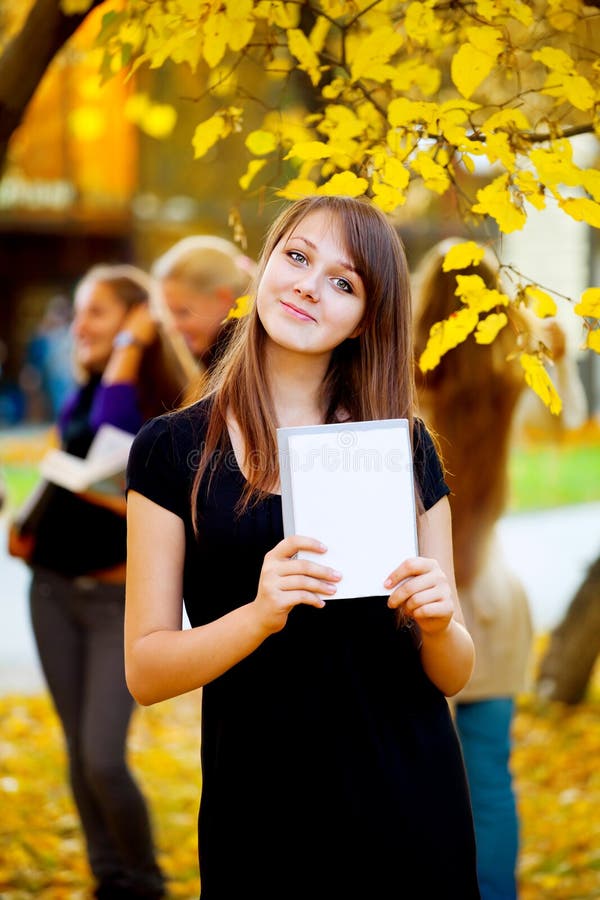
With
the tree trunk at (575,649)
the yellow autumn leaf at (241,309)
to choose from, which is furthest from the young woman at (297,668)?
the tree trunk at (575,649)

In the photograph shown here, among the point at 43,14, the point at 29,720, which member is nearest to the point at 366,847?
the point at 43,14

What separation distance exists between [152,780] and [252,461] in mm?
3990

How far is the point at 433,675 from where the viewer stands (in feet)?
7.09

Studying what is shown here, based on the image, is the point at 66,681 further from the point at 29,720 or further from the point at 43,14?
the point at 29,720

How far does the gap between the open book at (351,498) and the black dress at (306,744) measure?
19 centimetres

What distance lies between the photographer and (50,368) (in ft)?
64.7

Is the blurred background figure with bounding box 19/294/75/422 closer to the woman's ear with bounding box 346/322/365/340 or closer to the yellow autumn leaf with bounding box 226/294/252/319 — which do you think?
the yellow autumn leaf with bounding box 226/294/252/319

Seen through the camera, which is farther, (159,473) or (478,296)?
(478,296)

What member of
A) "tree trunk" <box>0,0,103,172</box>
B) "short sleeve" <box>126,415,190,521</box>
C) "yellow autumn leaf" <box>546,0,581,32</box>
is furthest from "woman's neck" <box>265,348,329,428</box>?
"tree trunk" <box>0,0,103,172</box>

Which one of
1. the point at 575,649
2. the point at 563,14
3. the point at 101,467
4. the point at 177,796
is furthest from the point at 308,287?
the point at 575,649

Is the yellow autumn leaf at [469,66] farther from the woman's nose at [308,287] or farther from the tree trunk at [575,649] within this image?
the tree trunk at [575,649]

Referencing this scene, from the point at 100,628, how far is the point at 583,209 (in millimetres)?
2236

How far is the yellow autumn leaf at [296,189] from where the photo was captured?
8.19 feet

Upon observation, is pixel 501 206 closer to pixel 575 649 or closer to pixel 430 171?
pixel 430 171
